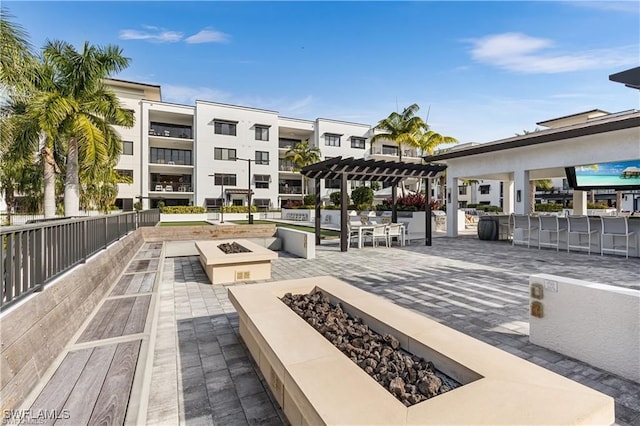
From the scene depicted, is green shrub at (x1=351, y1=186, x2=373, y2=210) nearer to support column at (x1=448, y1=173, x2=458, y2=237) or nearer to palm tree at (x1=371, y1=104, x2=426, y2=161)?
support column at (x1=448, y1=173, x2=458, y2=237)

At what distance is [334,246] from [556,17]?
10.0 meters

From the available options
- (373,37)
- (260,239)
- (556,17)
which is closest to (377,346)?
(260,239)

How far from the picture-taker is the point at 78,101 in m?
12.7

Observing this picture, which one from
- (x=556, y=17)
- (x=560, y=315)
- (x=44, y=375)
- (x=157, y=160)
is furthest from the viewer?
(x=157, y=160)

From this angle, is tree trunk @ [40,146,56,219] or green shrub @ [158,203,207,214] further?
green shrub @ [158,203,207,214]

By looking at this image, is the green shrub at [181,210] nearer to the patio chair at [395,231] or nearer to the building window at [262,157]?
the building window at [262,157]

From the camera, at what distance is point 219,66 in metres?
17.3

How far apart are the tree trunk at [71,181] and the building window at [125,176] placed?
1975 cm

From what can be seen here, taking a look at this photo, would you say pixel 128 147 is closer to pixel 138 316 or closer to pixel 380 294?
pixel 138 316

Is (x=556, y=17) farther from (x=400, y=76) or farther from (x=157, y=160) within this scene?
(x=157, y=160)

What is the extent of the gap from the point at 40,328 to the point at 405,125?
89.9ft

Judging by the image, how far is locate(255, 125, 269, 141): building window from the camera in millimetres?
38438

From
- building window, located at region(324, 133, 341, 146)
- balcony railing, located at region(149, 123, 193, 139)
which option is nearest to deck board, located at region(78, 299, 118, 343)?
balcony railing, located at region(149, 123, 193, 139)

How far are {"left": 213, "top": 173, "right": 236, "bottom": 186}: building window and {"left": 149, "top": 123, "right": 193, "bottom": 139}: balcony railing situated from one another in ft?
19.6
